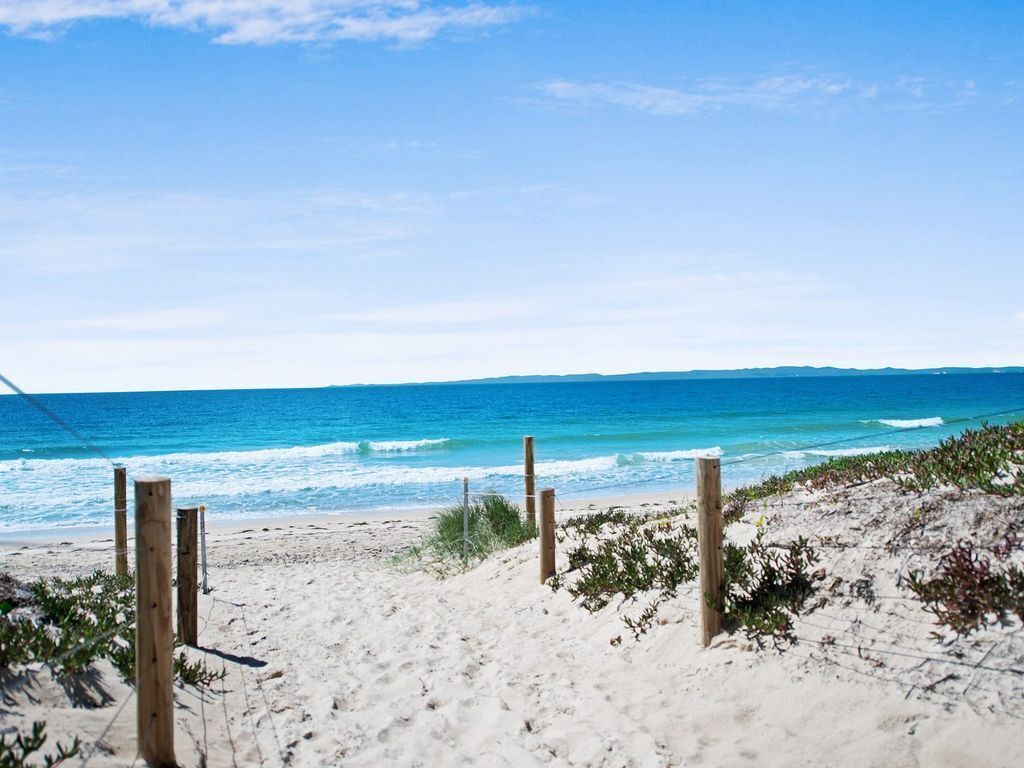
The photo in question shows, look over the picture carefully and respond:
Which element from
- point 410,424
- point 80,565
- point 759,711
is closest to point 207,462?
point 80,565

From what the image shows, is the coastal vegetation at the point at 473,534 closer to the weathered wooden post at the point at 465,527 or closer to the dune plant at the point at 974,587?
the weathered wooden post at the point at 465,527

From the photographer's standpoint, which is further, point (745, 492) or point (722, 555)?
point (745, 492)

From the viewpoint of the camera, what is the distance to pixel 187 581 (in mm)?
6953

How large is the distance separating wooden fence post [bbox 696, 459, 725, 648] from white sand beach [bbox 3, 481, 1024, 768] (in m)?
0.16

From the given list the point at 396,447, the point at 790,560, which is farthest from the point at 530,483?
the point at 396,447

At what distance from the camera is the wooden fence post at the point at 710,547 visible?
20.0ft

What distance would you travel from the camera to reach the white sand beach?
4.67 m

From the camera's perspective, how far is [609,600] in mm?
7645

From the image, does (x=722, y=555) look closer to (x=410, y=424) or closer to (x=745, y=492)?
(x=745, y=492)

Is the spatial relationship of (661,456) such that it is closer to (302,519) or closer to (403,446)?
(403,446)

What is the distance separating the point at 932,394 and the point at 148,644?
335 ft

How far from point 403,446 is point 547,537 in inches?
1228

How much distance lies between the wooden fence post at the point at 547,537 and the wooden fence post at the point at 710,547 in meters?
2.91

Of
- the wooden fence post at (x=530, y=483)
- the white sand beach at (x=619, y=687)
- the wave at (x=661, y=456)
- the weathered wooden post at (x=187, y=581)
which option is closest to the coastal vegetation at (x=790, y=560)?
the white sand beach at (x=619, y=687)
